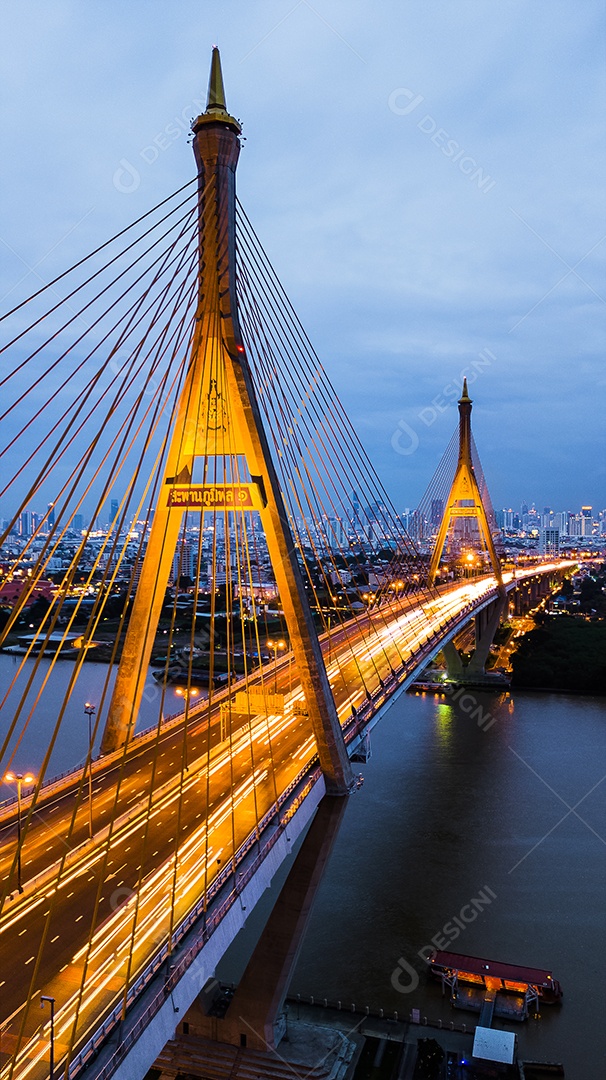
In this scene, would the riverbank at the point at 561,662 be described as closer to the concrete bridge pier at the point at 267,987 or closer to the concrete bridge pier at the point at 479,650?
the concrete bridge pier at the point at 479,650

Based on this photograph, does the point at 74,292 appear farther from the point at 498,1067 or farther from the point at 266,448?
the point at 498,1067

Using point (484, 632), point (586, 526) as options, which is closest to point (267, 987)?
point (484, 632)

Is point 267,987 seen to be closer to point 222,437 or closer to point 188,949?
point 188,949

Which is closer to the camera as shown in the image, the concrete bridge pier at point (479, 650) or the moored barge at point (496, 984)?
the moored barge at point (496, 984)

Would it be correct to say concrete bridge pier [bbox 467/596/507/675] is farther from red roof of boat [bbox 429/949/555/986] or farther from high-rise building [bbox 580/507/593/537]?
high-rise building [bbox 580/507/593/537]

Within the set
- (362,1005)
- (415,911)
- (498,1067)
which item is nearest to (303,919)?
(362,1005)

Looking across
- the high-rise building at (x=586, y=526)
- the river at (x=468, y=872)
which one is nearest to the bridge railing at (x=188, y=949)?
the river at (x=468, y=872)

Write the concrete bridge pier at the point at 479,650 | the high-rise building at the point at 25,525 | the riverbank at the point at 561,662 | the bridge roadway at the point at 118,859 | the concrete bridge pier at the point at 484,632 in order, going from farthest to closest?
1. the high-rise building at the point at 25,525
2. the concrete bridge pier at the point at 484,632
3. the concrete bridge pier at the point at 479,650
4. the riverbank at the point at 561,662
5. the bridge roadway at the point at 118,859
